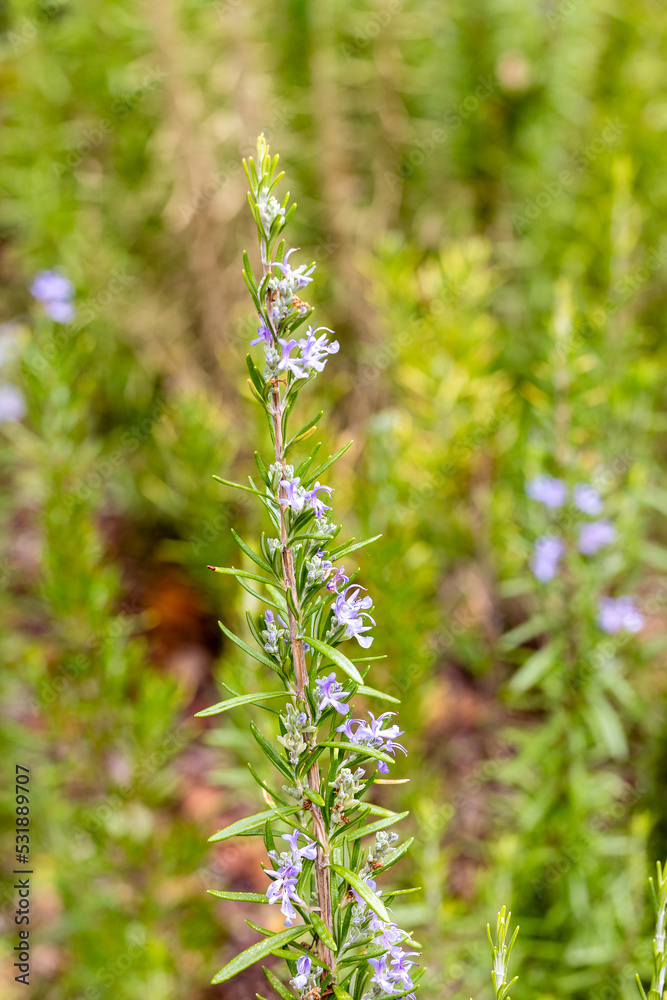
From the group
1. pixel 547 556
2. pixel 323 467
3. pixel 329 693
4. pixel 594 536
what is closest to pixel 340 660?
pixel 329 693

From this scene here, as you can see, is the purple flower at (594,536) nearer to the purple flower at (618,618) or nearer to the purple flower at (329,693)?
the purple flower at (618,618)

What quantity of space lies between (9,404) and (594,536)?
6.96ft

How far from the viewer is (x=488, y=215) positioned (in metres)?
3.65

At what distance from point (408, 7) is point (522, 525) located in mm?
2630

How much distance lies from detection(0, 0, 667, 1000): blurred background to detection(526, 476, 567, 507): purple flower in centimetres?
4

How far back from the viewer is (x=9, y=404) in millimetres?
2844

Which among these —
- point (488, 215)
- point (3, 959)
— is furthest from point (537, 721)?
point (488, 215)

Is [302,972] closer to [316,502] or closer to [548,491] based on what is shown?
[316,502]

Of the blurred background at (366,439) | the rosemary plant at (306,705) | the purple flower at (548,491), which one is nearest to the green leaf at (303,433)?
the rosemary plant at (306,705)

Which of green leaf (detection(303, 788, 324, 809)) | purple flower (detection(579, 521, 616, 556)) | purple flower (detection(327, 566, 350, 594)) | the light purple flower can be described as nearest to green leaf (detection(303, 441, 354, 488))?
purple flower (detection(327, 566, 350, 594))

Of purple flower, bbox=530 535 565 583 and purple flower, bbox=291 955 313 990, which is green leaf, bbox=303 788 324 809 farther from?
purple flower, bbox=530 535 565 583

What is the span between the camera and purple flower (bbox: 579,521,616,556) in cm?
207

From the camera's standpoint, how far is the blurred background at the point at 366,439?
6.89 feet

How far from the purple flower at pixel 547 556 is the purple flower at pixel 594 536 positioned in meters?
0.08
